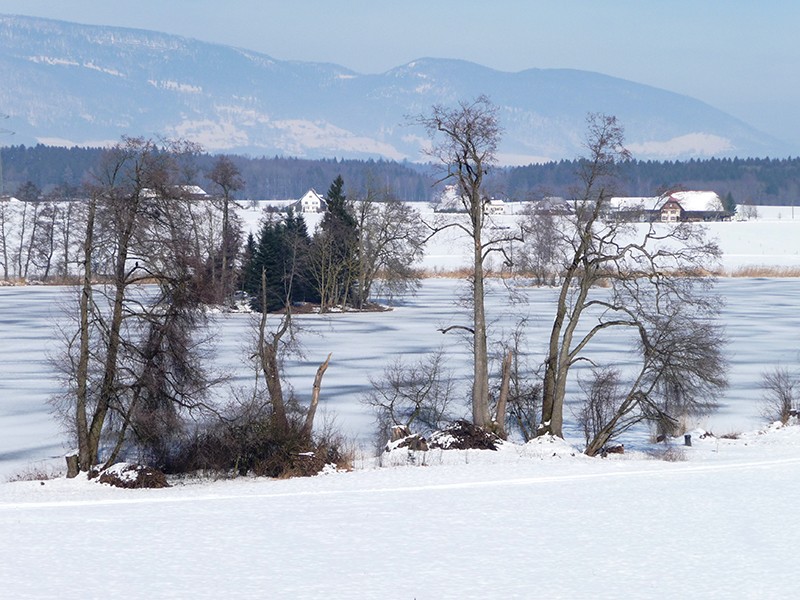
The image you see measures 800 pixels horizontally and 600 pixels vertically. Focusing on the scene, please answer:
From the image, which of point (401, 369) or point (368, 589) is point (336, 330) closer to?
point (401, 369)

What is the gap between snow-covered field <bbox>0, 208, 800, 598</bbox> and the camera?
43.8ft

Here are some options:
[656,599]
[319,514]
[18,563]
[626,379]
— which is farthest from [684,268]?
[18,563]

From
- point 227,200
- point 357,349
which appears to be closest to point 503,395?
point 357,349

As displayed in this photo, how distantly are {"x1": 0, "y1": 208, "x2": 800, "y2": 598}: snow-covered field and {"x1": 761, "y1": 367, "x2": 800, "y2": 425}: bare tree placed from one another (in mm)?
2357

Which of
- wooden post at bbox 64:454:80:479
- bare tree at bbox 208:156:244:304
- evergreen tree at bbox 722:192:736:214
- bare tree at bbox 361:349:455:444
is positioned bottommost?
wooden post at bbox 64:454:80:479

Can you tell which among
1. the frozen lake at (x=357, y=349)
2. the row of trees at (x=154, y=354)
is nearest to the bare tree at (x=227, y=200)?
the frozen lake at (x=357, y=349)

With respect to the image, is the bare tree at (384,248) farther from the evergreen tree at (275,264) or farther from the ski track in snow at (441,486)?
the ski track in snow at (441,486)

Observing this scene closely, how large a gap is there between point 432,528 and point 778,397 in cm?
1917

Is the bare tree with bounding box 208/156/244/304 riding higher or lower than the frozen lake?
higher

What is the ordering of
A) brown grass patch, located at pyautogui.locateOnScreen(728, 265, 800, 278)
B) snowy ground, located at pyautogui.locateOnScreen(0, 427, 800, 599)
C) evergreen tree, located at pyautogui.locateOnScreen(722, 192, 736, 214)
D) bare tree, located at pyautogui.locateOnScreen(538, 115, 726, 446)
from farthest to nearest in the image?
evergreen tree, located at pyautogui.locateOnScreen(722, 192, 736, 214) < brown grass patch, located at pyautogui.locateOnScreen(728, 265, 800, 278) < bare tree, located at pyautogui.locateOnScreen(538, 115, 726, 446) < snowy ground, located at pyautogui.locateOnScreen(0, 427, 800, 599)

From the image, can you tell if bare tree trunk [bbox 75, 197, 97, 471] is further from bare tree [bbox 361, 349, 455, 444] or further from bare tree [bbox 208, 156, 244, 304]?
bare tree [bbox 208, 156, 244, 304]

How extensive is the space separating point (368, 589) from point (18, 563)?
460 centimetres

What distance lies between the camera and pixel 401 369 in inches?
1337

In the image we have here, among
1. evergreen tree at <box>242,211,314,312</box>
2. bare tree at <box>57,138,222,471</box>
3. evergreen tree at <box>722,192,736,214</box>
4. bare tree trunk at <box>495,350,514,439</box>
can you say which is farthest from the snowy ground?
evergreen tree at <box>722,192,736,214</box>
